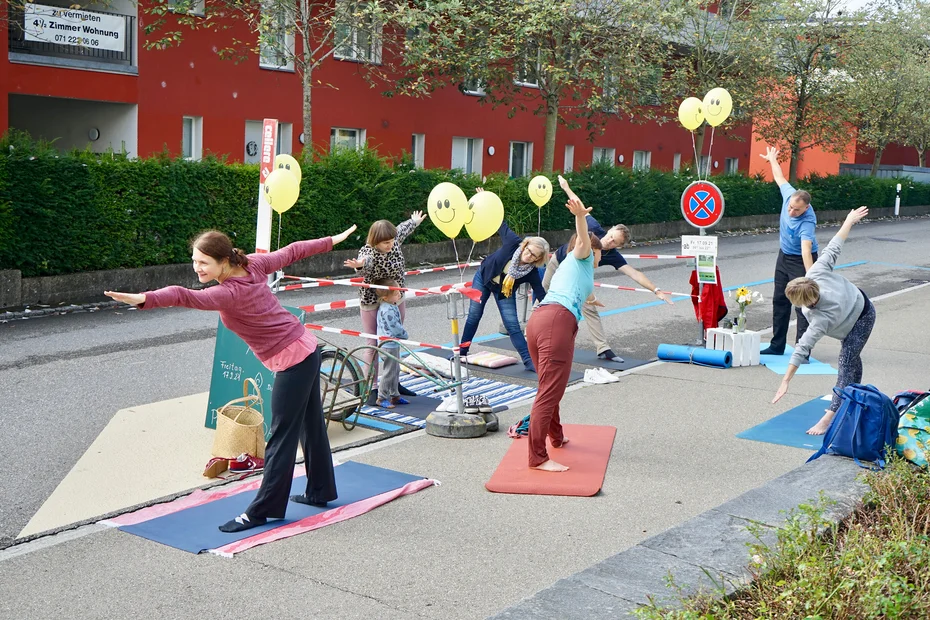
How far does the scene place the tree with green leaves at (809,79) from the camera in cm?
3484

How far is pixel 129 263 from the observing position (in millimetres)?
16531

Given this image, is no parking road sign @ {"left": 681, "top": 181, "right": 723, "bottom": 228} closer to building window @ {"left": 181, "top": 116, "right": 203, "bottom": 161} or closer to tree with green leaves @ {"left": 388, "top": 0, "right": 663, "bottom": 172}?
tree with green leaves @ {"left": 388, "top": 0, "right": 663, "bottom": 172}

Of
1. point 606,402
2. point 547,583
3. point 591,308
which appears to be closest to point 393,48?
point 591,308

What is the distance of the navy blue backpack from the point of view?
22.1ft

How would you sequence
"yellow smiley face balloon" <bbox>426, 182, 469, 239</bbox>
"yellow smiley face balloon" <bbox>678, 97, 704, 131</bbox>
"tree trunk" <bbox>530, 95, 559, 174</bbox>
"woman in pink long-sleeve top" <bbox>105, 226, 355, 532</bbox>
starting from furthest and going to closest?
"tree trunk" <bbox>530, 95, 559, 174</bbox> < "yellow smiley face balloon" <bbox>678, 97, 704, 131</bbox> < "yellow smiley face balloon" <bbox>426, 182, 469, 239</bbox> < "woman in pink long-sleeve top" <bbox>105, 226, 355, 532</bbox>

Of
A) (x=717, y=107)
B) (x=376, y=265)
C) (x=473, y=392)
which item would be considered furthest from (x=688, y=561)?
(x=717, y=107)

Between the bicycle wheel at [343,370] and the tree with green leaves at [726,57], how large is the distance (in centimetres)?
2301

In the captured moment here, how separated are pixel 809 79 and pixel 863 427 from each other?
31.5 m

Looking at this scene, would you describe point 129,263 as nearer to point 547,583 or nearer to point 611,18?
point 547,583

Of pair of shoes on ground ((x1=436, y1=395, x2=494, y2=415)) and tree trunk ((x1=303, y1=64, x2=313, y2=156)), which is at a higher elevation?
tree trunk ((x1=303, y1=64, x2=313, y2=156))

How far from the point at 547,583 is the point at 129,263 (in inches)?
502

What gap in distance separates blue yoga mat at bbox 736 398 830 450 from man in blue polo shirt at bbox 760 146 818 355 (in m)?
2.24

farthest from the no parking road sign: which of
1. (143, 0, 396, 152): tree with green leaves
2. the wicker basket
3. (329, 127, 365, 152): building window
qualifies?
(329, 127, 365, 152): building window

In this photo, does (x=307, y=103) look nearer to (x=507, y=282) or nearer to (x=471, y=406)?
(x=507, y=282)
